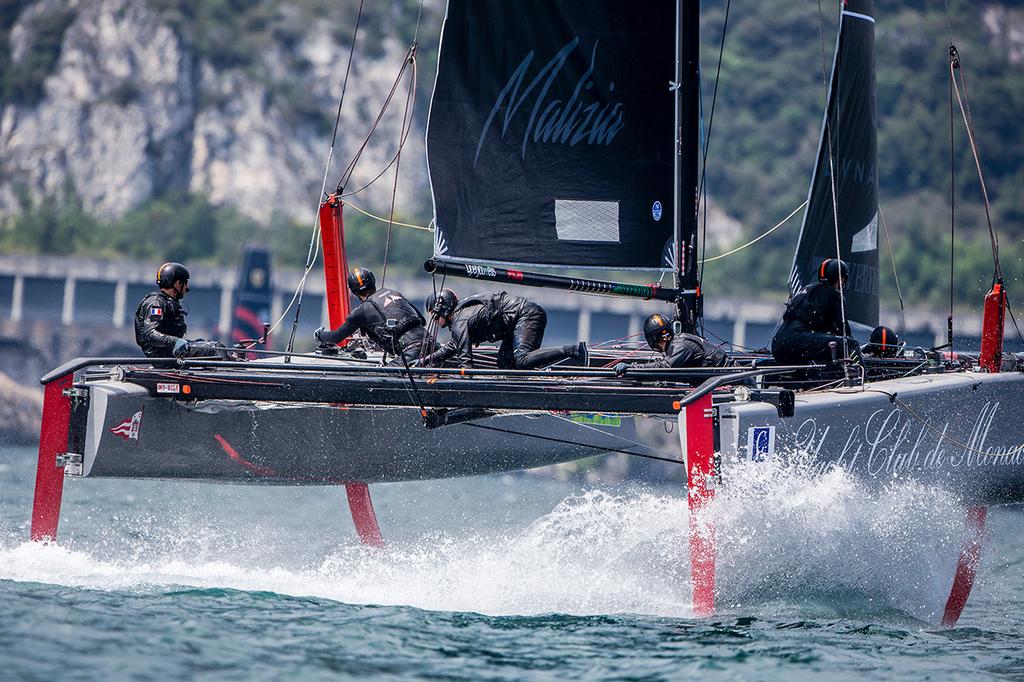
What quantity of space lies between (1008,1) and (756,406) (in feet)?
281

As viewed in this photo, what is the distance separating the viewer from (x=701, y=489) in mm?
6816

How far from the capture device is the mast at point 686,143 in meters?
9.40

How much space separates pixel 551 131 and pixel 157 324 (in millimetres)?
2862

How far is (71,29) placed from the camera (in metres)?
70.9

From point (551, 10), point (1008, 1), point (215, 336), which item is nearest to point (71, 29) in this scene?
point (215, 336)

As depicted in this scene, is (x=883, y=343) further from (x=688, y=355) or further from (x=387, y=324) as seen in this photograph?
(x=387, y=324)

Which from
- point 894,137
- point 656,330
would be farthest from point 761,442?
point 894,137

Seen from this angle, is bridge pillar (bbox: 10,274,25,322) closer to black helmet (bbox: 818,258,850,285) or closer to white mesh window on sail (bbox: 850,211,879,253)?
white mesh window on sail (bbox: 850,211,879,253)

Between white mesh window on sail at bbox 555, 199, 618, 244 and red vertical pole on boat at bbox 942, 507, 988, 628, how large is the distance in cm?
327

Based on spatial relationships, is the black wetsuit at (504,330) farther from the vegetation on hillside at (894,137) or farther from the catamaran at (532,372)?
the vegetation on hillside at (894,137)

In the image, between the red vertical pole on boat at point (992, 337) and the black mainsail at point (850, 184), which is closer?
the red vertical pole on boat at point (992, 337)

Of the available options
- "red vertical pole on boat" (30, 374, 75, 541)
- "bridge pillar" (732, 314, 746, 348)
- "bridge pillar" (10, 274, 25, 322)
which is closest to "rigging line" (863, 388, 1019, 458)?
"red vertical pole on boat" (30, 374, 75, 541)

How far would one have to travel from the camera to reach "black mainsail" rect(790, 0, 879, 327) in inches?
471

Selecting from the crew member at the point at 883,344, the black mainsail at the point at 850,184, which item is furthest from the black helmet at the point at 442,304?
the black mainsail at the point at 850,184
